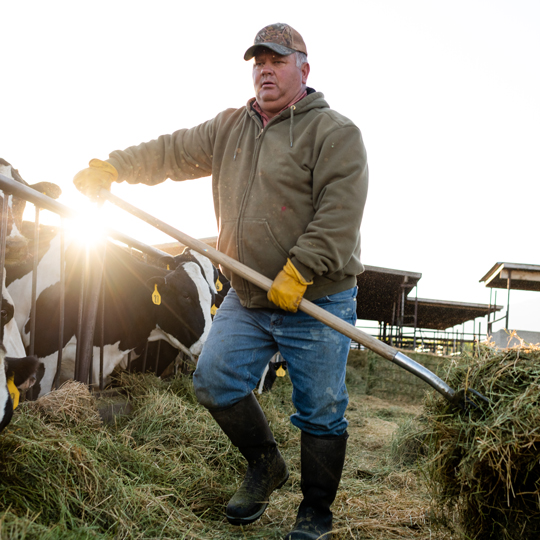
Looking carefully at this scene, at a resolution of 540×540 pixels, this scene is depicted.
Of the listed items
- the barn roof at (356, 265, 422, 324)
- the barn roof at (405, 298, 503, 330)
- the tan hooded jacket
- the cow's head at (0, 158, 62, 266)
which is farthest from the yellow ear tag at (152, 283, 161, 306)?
the barn roof at (405, 298, 503, 330)

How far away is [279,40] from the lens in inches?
93.4

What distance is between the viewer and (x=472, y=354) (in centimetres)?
227

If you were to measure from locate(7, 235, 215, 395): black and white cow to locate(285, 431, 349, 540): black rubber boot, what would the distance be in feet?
9.31

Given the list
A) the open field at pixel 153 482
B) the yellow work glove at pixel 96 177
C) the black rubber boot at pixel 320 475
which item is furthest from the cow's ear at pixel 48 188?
the black rubber boot at pixel 320 475

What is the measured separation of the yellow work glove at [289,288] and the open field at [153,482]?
3.19ft

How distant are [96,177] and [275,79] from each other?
1012 millimetres

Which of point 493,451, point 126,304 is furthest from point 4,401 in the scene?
point 126,304

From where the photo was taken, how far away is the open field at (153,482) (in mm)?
1842

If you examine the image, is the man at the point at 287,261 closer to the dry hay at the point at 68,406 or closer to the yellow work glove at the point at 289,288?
the yellow work glove at the point at 289,288

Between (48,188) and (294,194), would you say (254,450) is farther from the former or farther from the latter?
(48,188)

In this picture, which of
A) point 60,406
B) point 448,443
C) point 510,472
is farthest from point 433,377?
point 60,406

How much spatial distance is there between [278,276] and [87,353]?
→ 223cm

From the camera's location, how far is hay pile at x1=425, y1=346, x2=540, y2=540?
69.1 inches

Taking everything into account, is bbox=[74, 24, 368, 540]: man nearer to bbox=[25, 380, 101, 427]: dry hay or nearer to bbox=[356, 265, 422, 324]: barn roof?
bbox=[25, 380, 101, 427]: dry hay
